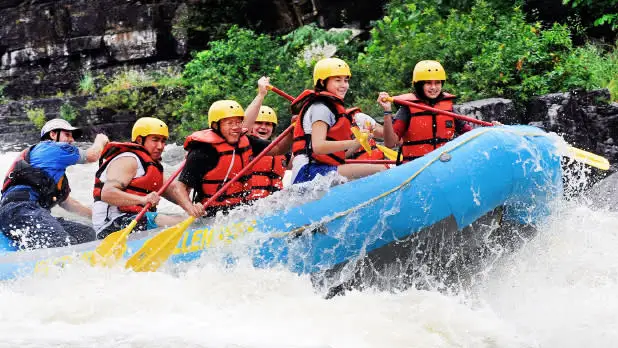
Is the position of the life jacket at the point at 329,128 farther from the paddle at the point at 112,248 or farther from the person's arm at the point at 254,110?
the paddle at the point at 112,248

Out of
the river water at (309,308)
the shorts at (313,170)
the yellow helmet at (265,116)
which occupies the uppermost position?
the yellow helmet at (265,116)

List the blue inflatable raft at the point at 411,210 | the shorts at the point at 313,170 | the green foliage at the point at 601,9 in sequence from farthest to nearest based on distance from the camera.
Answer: the green foliage at the point at 601,9, the shorts at the point at 313,170, the blue inflatable raft at the point at 411,210

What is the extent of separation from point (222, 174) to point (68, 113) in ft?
30.5

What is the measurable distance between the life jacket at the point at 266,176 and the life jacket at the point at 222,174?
127mm

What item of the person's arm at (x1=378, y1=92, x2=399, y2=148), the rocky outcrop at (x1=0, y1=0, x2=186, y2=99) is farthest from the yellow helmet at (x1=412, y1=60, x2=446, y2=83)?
the rocky outcrop at (x1=0, y1=0, x2=186, y2=99)

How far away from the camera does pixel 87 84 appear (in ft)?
49.7

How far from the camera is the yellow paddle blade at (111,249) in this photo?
513 centimetres

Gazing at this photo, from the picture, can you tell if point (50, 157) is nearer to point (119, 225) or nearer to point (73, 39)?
point (119, 225)

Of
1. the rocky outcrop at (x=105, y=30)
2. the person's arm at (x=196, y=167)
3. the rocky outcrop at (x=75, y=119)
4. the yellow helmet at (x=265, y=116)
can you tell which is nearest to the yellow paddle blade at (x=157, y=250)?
the person's arm at (x=196, y=167)

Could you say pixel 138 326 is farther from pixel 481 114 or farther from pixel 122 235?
pixel 481 114

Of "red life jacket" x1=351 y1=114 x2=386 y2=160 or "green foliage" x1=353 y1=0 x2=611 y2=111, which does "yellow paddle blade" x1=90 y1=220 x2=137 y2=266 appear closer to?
"red life jacket" x1=351 y1=114 x2=386 y2=160

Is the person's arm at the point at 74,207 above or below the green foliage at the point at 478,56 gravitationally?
below

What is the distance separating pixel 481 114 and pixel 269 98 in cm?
368

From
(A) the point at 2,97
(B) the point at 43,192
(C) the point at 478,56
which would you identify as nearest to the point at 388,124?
(B) the point at 43,192
